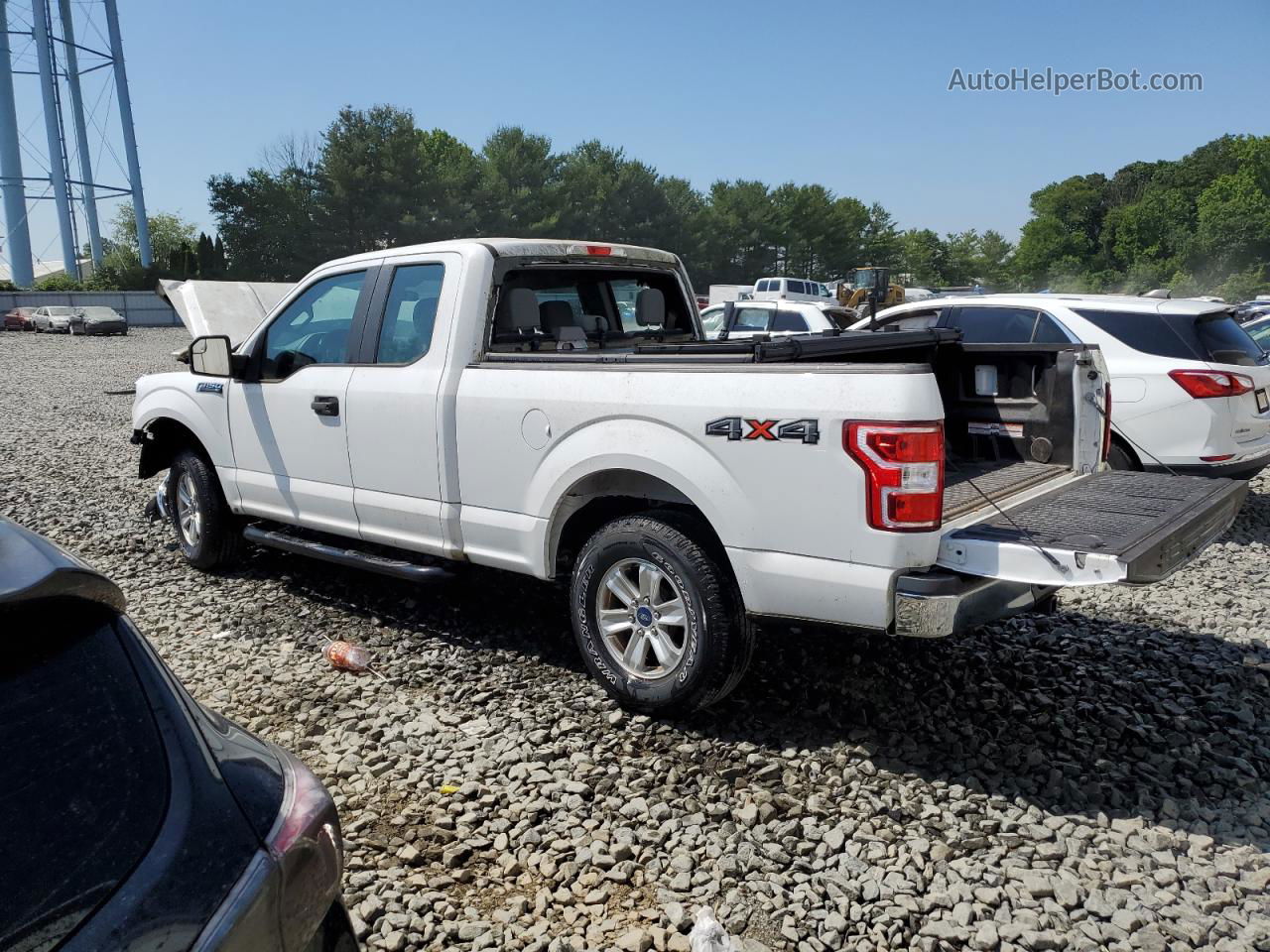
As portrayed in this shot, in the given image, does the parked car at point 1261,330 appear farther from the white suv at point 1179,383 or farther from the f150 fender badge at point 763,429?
the f150 fender badge at point 763,429

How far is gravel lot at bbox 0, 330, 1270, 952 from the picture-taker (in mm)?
2939

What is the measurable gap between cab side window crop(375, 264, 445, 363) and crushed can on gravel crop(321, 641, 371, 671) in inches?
60.1

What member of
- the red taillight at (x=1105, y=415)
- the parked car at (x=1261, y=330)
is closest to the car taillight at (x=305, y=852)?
the red taillight at (x=1105, y=415)

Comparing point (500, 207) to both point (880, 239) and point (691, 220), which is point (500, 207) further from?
point (880, 239)

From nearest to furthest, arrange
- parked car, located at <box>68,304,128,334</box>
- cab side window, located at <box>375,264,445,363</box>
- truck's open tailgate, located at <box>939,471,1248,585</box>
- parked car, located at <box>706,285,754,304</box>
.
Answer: truck's open tailgate, located at <box>939,471,1248,585</box>
cab side window, located at <box>375,264,445,363</box>
parked car, located at <box>706,285,754,304</box>
parked car, located at <box>68,304,128,334</box>

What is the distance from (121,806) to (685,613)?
275 centimetres

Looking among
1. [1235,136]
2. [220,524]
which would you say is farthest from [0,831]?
[1235,136]

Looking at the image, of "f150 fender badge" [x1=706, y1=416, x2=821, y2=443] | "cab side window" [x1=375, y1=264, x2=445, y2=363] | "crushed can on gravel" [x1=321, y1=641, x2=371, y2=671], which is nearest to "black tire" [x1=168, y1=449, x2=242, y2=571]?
"crushed can on gravel" [x1=321, y1=641, x2=371, y2=671]

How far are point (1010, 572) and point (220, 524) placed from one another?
4985 mm

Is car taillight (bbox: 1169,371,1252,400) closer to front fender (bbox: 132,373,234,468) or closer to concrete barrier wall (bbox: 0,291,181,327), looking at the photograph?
front fender (bbox: 132,373,234,468)

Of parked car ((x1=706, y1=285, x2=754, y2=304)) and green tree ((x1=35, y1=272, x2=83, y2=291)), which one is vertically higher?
green tree ((x1=35, y1=272, x2=83, y2=291))

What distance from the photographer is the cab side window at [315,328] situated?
210 inches

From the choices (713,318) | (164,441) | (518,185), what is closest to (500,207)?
(518,185)

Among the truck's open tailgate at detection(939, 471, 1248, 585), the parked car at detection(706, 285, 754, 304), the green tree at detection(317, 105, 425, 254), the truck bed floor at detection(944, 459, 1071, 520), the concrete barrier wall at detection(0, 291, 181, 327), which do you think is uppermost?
the green tree at detection(317, 105, 425, 254)
